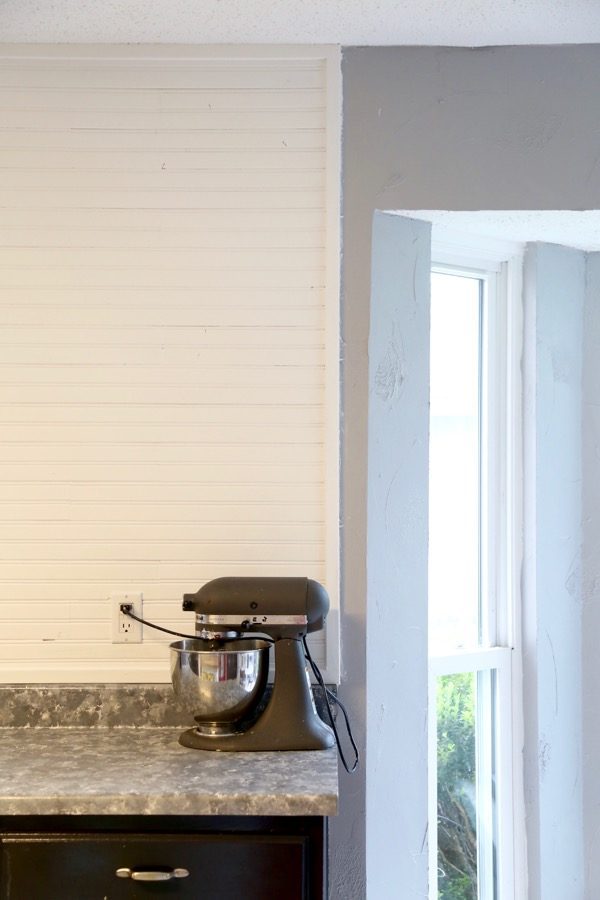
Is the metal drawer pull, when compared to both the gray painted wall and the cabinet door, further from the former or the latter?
the gray painted wall

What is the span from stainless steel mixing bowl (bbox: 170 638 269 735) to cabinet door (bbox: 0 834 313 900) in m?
0.33

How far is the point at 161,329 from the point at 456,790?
1488 millimetres

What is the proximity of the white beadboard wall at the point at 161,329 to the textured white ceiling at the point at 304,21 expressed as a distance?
0.19 ft

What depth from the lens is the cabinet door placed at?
1.66m

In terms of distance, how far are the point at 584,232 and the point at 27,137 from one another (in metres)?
1.49

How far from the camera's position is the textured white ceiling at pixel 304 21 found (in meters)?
2.08

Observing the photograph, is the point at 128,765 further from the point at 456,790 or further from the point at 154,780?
the point at 456,790

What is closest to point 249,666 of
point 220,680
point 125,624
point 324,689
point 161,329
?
point 220,680

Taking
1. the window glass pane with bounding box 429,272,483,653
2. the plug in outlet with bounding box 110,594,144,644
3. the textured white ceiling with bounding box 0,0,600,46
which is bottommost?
the plug in outlet with bounding box 110,594,144,644

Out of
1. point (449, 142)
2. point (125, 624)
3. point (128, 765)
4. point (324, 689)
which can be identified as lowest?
point (128, 765)

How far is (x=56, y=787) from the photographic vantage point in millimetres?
1682

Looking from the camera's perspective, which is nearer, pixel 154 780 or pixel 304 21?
pixel 154 780

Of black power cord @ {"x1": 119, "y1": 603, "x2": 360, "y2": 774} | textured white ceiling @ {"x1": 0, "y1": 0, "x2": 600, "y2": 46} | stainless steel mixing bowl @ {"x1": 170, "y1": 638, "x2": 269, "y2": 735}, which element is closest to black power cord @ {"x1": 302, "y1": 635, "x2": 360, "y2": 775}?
black power cord @ {"x1": 119, "y1": 603, "x2": 360, "y2": 774}

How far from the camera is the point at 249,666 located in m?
1.95
